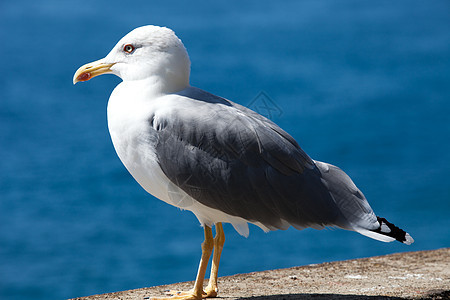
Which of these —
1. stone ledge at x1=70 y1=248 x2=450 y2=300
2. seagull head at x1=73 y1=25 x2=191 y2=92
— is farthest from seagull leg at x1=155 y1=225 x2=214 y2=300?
seagull head at x1=73 y1=25 x2=191 y2=92

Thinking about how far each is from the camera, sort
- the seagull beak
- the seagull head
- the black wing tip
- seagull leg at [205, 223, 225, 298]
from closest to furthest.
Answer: the black wing tip, the seagull head, the seagull beak, seagull leg at [205, 223, 225, 298]

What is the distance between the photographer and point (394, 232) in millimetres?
2639

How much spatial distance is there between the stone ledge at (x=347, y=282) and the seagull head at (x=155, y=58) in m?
1.03

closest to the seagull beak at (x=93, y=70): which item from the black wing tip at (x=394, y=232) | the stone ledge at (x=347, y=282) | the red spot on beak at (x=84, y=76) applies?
the red spot on beak at (x=84, y=76)

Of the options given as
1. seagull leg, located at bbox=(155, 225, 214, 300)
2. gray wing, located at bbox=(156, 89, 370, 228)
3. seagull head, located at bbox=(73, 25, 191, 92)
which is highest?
seagull head, located at bbox=(73, 25, 191, 92)

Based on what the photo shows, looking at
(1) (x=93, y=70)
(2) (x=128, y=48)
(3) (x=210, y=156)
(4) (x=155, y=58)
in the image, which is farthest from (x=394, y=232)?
(1) (x=93, y=70)

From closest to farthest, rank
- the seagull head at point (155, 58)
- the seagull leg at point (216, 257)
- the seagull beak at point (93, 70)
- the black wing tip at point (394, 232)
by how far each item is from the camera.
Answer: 1. the black wing tip at point (394, 232)
2. the seagull head at point (155, 58)
3. the seagull beak at point (93, 70)
4. the seagull leg at point (216, 257)

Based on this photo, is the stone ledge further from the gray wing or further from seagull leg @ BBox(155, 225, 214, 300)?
the gray wing

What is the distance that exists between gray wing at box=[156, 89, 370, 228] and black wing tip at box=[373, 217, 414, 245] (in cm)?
15

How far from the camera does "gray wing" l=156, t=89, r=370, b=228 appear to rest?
263cm

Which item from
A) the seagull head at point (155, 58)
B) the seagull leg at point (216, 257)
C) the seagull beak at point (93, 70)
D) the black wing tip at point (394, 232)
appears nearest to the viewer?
the black wing tip at point (394, 232)

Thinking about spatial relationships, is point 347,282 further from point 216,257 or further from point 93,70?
point 93,70

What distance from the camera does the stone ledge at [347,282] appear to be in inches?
119

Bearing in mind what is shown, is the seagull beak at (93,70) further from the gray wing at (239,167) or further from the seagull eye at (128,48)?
the gray wing at (239,167)
